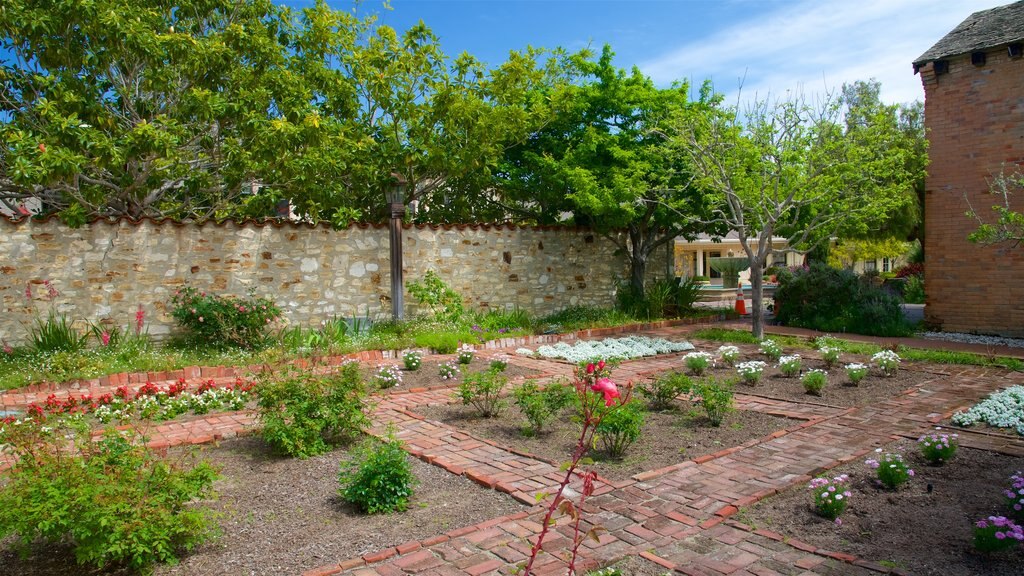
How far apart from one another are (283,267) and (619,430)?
285 inches

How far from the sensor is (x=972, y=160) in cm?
1175

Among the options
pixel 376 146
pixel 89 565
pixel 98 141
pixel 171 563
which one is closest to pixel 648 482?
pixel 171 563

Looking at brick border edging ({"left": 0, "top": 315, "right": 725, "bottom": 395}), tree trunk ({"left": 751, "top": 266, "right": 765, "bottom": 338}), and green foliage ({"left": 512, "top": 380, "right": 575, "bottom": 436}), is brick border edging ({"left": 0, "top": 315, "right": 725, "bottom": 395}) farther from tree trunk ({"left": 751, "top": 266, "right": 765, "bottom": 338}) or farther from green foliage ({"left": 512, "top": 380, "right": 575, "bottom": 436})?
tree trunk ({"left": 751, "top": 266, "right": 765, "bottom": 338})

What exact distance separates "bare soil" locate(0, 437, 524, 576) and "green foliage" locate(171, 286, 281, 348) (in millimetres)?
4340

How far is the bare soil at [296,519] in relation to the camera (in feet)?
11.3

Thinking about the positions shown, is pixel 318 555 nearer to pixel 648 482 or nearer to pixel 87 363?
pixel 648 482

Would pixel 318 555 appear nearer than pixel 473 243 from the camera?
Yes

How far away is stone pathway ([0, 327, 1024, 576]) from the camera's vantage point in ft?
11.3

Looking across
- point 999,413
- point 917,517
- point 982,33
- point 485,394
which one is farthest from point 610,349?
point 982,33

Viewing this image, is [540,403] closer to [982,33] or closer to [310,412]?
[310,412]

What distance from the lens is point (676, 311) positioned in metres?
14.8

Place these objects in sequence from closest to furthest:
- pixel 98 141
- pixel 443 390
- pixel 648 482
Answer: pixel 648 482 → pixel 443 390 → pixel 98 141

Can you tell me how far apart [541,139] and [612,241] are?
278cm

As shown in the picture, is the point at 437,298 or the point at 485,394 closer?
the point at 485,394
